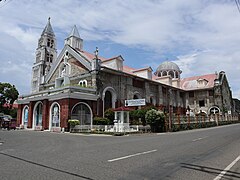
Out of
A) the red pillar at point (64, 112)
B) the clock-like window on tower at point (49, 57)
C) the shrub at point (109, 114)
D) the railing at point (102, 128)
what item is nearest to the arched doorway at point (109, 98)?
the shrub at point (109, 114)

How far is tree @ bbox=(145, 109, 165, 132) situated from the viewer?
72.5 ft

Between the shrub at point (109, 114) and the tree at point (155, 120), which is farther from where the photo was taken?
the shrub at point (109, 114)

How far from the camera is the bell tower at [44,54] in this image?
46.9 metres

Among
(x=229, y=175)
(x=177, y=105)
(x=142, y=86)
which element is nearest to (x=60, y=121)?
(x=142, y=86)

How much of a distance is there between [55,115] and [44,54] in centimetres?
2626

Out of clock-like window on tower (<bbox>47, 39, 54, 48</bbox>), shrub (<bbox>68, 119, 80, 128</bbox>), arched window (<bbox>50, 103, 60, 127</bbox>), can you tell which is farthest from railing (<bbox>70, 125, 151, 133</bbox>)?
clock-like window on tower (<bbox>47, 39, 54, 48</bbox>)

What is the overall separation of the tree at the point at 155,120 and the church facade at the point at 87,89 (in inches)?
162

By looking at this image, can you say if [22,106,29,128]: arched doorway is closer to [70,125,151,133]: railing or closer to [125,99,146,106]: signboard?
[70,125,151,133]: railing

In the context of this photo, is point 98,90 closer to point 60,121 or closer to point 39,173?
point 60,121

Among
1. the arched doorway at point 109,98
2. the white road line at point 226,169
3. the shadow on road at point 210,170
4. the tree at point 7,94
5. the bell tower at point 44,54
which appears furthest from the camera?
the bell tower at point 44,54

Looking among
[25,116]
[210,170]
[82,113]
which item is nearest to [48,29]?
[25,116]

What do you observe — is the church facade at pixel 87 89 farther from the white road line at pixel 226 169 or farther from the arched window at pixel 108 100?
the white road line at pixel 226 169

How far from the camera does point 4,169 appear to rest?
18.7ft

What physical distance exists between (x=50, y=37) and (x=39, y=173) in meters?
48.0
